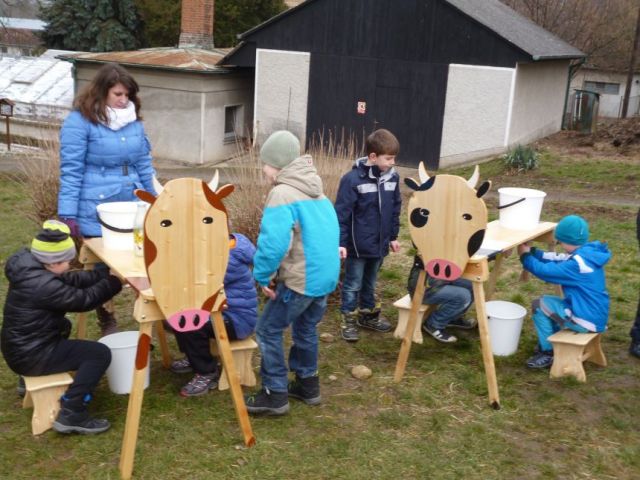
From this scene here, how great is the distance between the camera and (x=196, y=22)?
21750 millimetres

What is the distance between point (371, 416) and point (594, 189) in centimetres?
1082

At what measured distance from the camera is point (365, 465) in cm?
365

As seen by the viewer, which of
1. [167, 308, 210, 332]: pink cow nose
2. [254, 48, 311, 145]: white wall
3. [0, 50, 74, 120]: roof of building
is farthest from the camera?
[0, 50, 74, 120]: roof of building

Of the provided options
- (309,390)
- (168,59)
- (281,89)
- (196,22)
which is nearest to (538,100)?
(281,89)

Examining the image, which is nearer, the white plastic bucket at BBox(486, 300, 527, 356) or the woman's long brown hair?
the woman's long brown hair

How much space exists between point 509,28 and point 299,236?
16.5m

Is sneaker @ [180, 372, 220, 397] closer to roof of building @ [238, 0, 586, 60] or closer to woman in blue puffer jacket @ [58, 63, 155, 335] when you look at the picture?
woman in blue puffer jacket @ [58, 63, 155, 335]

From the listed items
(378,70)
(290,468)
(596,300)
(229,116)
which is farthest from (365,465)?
(229,116)

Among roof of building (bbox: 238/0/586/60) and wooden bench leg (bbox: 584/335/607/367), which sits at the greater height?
roof of building (bbox: 238/0/586/60)

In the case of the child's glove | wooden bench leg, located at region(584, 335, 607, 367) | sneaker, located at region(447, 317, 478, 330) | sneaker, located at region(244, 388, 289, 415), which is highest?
the child's glove

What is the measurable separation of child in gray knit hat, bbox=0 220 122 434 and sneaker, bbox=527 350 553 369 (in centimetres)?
294

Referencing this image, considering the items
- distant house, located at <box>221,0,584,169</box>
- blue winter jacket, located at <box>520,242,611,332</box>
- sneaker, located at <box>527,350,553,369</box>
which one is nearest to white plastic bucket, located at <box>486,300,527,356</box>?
sneaker, located at <box>527,350,553,369</box>

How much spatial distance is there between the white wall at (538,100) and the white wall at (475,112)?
323 mm

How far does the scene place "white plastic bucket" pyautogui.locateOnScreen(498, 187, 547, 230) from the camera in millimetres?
5148
